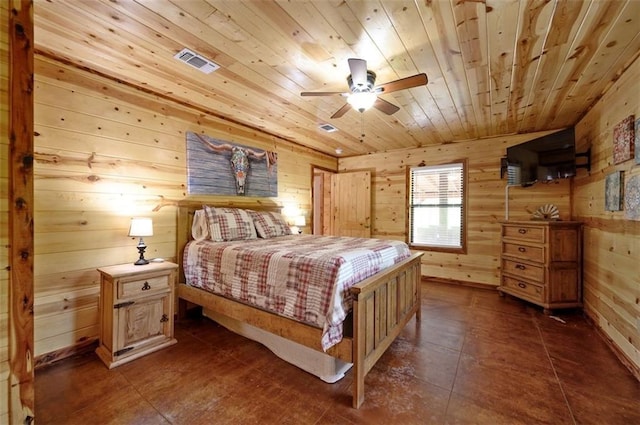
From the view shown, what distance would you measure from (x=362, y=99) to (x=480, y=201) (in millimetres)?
3172

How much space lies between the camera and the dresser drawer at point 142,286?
2.16 meters

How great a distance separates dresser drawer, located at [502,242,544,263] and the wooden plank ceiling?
1657 mm

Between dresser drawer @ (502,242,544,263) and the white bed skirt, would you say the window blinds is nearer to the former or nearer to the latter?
dresser drawer @ (502,242,544,263)

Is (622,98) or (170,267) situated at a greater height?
(622,98)

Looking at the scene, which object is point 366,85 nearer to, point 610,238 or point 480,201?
point 610,238

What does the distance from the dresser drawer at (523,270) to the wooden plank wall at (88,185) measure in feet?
14.0

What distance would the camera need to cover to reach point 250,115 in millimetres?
3385

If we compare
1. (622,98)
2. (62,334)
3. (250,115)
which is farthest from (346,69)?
(62,334)

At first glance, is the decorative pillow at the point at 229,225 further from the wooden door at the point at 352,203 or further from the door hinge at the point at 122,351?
the wooden door at the point at 352,203

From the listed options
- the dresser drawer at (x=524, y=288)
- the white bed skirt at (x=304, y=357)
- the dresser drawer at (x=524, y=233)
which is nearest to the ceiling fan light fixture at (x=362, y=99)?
the white bed skirt at (x=304, y=357)

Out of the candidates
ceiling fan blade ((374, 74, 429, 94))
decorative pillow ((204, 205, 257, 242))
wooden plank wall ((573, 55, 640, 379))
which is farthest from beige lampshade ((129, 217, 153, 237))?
wooden plank wall ((573, 55, 640, 379))

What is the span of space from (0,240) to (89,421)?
126cm

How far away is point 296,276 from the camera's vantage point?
6.41ft

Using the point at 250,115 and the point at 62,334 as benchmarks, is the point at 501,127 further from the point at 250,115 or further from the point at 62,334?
the point at 62,334
